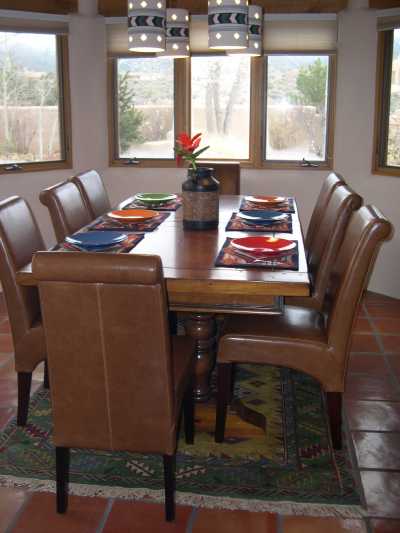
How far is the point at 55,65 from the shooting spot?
499cm

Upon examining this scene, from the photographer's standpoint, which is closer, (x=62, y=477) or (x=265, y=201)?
(x=62, y=477)

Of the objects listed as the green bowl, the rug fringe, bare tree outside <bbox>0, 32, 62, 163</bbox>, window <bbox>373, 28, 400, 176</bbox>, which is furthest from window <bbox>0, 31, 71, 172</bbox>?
the rug fringe

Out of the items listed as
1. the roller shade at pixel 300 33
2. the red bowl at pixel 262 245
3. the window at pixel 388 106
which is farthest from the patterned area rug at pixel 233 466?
the roller shade at pixel 300 33

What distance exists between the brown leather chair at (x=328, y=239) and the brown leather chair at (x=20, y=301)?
1.21 meters

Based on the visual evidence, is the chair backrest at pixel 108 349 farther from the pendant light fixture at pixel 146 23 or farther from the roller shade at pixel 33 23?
the roller shade at pixel 33 23

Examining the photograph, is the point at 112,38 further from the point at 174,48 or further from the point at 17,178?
the point at 174,48

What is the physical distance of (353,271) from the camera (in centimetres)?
235

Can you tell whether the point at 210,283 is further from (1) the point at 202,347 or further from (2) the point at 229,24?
(2) the point at 229,24

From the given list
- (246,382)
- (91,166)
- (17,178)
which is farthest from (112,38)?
(246,382)

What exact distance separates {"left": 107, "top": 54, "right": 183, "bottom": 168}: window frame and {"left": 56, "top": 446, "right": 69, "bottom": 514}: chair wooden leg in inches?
134

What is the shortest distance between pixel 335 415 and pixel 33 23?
11.9 ft

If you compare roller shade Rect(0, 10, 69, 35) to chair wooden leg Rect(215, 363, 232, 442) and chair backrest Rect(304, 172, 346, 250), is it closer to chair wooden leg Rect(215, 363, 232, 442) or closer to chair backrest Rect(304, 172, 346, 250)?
chair backrest Rect(304, 172, 346, 250)

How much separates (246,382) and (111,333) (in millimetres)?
1455

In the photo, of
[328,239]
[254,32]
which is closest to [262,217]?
[328,239]
